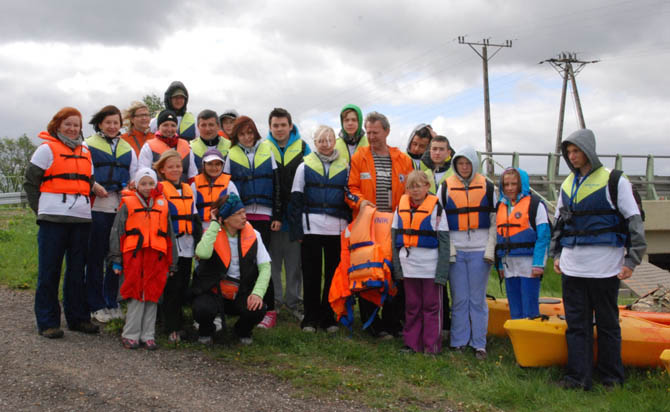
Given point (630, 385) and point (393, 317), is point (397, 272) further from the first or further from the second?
point (630, 385)

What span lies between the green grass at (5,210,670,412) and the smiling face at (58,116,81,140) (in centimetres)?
209

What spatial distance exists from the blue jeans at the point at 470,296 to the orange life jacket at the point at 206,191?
263 cm

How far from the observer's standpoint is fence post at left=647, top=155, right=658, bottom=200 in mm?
19141

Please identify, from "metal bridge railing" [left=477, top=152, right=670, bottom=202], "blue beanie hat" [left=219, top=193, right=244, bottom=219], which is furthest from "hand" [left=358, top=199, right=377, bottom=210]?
"metal bridge railing" [left=477, top=152, right=670, bottom=202]

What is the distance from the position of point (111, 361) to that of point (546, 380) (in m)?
4.00

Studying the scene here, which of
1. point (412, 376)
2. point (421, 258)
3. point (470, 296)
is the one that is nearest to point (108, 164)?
point (421, 258)

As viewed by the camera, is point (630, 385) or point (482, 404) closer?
point (482, 404)

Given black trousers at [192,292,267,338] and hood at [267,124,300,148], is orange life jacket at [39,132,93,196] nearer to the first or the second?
black trousers at [192,292,267,338]

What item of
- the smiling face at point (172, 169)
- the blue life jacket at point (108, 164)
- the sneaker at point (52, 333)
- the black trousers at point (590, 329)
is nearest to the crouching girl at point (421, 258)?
the black trousers at point (590, 329)

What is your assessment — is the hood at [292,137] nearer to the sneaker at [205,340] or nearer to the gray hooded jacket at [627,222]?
the sneaker at [205,340]

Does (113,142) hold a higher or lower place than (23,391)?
higher

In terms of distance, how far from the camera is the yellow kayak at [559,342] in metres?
5.43

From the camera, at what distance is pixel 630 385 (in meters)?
5.11

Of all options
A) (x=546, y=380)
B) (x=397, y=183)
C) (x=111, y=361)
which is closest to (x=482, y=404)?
(x=546, y=380)
